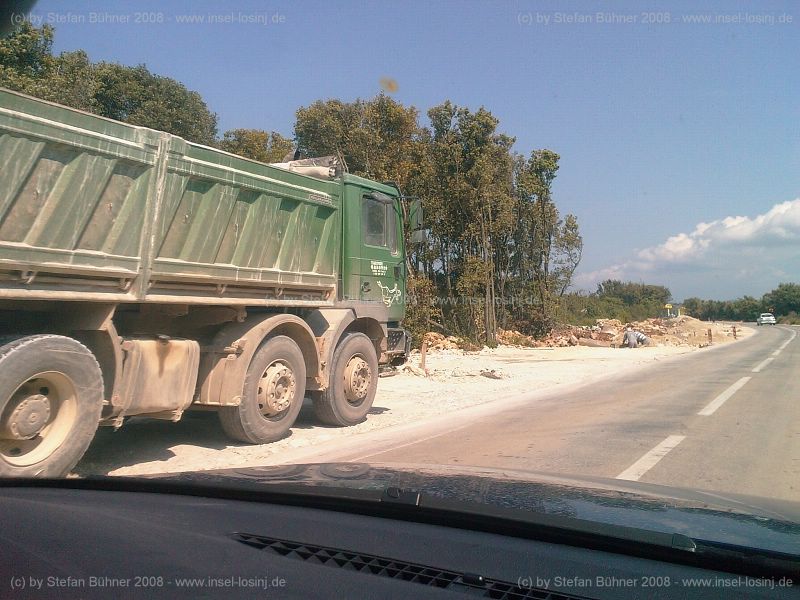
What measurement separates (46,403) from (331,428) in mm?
4526

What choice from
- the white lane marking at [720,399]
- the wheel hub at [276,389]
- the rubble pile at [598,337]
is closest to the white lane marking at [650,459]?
the white lane marking at [720,399]

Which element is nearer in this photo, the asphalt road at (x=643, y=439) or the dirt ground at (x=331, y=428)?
the asphalt road at (x=643, y=439)

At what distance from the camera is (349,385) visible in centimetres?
979

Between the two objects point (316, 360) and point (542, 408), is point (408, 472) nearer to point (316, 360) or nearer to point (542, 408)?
point (316, 360)

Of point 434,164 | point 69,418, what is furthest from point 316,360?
point 434,164

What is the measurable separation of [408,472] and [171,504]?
1.41 m

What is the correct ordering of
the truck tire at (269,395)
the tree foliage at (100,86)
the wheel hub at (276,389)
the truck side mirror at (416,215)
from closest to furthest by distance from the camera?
the truck tire at (269,395)
the wheel hub at (276,389)
the truck side mirror at (416,215)
the tree foliage at (100,86)

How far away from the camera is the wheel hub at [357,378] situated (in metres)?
9.80

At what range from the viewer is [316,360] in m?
9.05

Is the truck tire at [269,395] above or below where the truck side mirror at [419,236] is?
below

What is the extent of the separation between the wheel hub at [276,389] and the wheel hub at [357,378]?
4.34 feet

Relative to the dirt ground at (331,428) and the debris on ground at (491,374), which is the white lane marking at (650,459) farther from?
the debris on ground at (491,374)

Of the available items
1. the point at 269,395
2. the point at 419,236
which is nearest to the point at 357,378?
the point at 269,395

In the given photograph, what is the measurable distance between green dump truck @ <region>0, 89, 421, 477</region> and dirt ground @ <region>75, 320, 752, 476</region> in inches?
14.7
